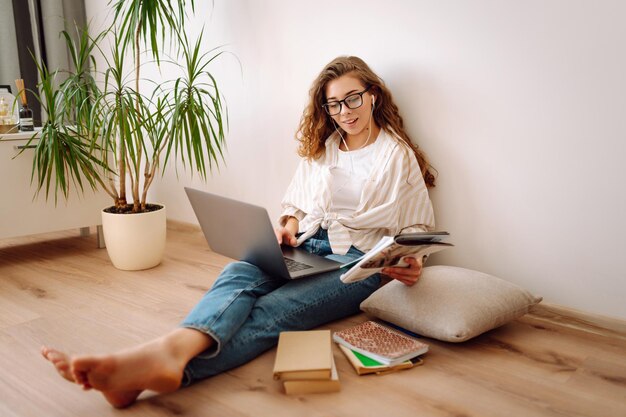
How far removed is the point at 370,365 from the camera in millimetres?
1563

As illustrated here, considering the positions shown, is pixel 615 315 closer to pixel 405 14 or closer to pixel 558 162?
pixel 558 162

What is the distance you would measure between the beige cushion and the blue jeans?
13 cm

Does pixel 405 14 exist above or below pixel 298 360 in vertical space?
above

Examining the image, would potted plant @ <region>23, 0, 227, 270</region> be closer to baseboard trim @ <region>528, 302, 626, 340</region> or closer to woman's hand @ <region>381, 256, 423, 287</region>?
woman's hand @ <region>381, 256, 423, 287</region>

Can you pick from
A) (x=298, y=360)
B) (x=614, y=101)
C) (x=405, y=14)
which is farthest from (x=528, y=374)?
(x=405, y=14)

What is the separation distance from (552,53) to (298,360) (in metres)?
1.17

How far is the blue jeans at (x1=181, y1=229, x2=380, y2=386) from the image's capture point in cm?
153

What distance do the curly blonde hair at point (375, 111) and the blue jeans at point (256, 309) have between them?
0.44 meters

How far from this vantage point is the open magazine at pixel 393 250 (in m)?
1.47

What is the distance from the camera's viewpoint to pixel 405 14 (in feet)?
6.93

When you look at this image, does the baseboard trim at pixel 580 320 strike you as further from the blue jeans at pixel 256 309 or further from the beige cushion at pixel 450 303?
the blue jeans at pixel 256 309

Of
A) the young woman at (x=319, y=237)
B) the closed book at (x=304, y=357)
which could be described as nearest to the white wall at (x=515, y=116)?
the young woman at (x=319, y=237)

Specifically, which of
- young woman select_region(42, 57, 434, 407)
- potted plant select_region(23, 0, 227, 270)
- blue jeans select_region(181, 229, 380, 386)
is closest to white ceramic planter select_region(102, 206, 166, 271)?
potted plant select_region(23, 0, 227, 270)

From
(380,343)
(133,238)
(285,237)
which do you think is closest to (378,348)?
(380,343)
